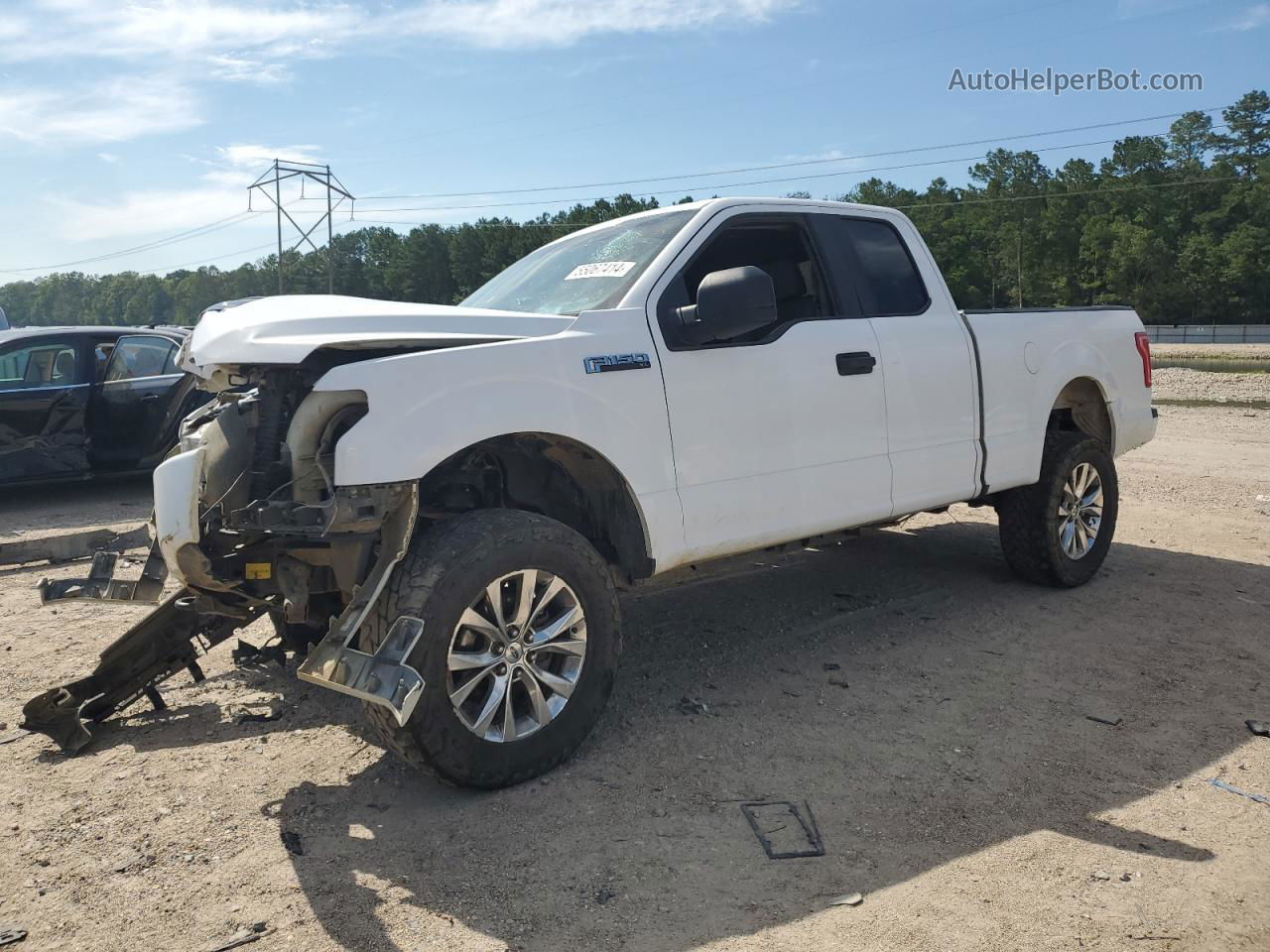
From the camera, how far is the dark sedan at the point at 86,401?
370 inches

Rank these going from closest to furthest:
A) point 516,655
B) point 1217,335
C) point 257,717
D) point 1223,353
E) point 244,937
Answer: point 244,937 < point 516,655 < point 257,717 < point 1223,353 < point 1217,335

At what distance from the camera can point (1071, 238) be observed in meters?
73.4

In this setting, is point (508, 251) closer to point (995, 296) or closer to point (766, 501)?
point (995, 296)

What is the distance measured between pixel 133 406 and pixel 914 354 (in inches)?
310

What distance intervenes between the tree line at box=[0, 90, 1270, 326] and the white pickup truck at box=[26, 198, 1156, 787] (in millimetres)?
59186

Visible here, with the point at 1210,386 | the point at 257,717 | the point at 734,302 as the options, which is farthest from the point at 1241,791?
the point at 1210,386

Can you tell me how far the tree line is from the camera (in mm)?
62562

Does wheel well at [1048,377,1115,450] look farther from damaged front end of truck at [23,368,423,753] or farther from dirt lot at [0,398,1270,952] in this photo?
damaged front end of truck at [23,368,423,753]

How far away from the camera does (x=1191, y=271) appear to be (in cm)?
6266

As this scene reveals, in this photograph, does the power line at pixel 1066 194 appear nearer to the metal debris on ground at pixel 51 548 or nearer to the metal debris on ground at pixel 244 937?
the metal debris on ground at pixel 51 548

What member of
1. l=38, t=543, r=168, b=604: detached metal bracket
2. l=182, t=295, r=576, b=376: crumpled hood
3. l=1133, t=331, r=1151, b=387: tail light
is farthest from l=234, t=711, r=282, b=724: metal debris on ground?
l=1133, t=331, r=1151, b=387: tail light

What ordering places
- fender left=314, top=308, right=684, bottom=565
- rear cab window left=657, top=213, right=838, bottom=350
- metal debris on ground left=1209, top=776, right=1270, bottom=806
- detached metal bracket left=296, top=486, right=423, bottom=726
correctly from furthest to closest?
rear cab window left=657, top=213, right=838, bottom=350
metal debris on ground left=1209, top=776, right=1270, bottom=806
fender left=314, top=308, right=684, bottom=565
detached metal bracket left=296, top=486, right=423, bottom=726

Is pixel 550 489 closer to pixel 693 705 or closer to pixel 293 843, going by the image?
pixel 693 705

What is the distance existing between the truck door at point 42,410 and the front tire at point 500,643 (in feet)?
24.4
